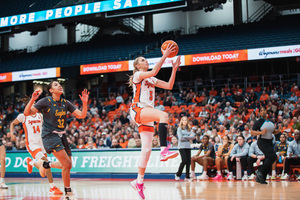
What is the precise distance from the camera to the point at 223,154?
13477 millimetres

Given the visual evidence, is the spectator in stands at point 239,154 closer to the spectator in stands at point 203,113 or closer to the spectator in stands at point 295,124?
the spectator in stands at point 295,124

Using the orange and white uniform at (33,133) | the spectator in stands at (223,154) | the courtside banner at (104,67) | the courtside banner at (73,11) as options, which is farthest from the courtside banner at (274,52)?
the orange and white uniform at (33,133)

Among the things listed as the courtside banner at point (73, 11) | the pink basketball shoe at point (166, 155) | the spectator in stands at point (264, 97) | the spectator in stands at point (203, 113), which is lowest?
the pink basketball shoe at point (166, 155)

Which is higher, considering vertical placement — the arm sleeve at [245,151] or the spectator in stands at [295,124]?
the spectator in stands at [295,124]

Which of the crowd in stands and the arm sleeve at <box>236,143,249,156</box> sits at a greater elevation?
the crowd in stands

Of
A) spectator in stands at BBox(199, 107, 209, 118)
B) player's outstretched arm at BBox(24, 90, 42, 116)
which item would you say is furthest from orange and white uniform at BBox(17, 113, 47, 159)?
spectator in stands at BBox(199, 107, 209, 118)

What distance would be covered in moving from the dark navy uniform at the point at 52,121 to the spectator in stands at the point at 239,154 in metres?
6.75

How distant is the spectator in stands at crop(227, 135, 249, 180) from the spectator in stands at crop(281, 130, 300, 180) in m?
1.18

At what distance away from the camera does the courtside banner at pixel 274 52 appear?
64.4 ft

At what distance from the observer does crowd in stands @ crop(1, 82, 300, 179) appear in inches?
634

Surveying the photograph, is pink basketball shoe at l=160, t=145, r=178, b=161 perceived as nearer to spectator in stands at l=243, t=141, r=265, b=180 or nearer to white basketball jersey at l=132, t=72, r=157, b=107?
white basketball jersey at l=132, t=72, r=157, b=107

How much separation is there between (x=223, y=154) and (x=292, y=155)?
216cm

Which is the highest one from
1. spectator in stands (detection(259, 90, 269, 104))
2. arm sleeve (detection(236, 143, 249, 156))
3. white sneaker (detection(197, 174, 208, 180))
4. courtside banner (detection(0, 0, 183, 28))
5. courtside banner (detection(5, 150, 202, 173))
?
courtside banner (detection(0, 0, 183, 28))

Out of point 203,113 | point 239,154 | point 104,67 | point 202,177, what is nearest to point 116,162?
point 202,177
